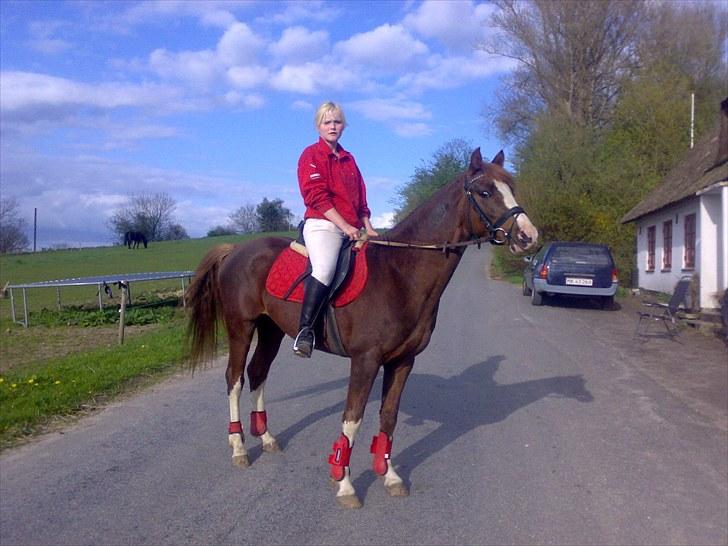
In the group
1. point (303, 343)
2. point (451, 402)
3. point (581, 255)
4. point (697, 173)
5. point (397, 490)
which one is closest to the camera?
point (397, 490)

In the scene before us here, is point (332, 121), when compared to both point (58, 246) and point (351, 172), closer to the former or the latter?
point (351, 172)

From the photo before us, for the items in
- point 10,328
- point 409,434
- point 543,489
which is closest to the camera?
point 543,489

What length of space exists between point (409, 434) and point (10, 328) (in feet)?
46.9

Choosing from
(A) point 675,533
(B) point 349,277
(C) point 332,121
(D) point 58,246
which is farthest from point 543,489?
(D) point 58,246

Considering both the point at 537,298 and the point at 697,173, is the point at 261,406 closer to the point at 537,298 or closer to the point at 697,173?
the point at 537,298

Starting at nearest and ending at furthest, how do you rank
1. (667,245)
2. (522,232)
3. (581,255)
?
(522,232), (581,255), (667,245)

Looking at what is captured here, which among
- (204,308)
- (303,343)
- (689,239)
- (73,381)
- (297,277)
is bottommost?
(73,381)

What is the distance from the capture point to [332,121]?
16.9 ft

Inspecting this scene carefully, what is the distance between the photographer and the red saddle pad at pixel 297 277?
16.9 ft

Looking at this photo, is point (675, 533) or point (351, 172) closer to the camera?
point (675, 533)

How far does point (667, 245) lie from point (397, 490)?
21185 mm

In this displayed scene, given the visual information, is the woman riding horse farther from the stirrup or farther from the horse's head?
the horse's head

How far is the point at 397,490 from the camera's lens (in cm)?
501

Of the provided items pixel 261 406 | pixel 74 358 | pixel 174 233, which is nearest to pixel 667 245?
pixel 74 358
